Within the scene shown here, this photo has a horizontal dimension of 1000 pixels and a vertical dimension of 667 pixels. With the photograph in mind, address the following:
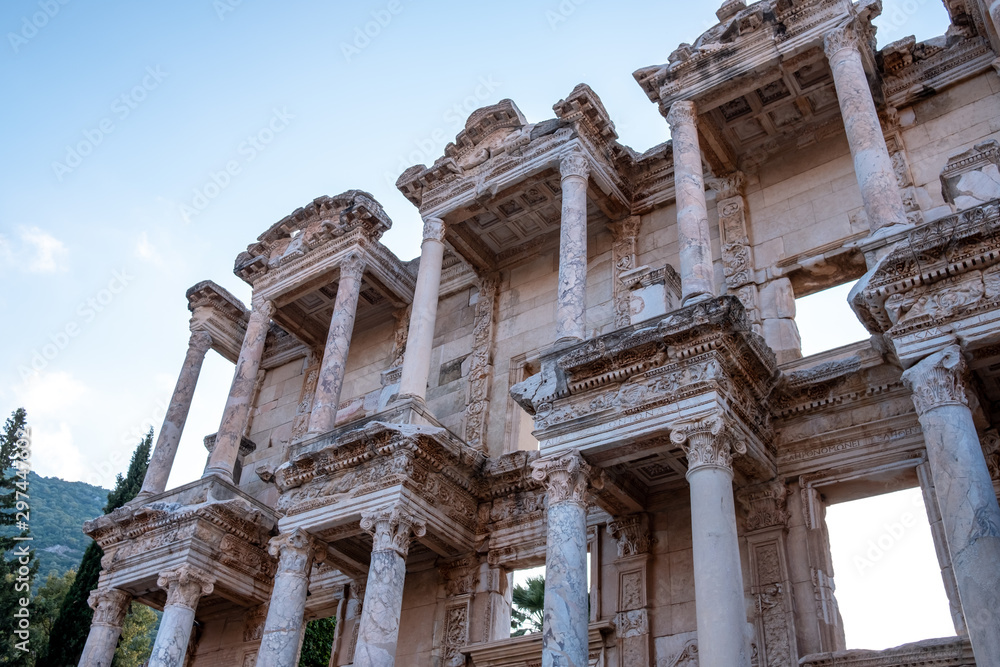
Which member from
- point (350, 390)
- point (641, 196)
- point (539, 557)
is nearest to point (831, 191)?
point (641, 196)

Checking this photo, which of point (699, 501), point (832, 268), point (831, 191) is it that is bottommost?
point (699, 501)

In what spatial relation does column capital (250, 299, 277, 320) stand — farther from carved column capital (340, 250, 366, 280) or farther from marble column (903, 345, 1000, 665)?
marble column (903, 345, 1000, 665)

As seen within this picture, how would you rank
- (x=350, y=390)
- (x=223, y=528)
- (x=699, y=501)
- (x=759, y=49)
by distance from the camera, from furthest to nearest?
(x=350, y=390) < (x=223, y=528) < (x=759, y=49) < (x=699, y=501)

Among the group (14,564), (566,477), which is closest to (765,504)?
(566,477)

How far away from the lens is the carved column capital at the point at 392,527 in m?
13.3

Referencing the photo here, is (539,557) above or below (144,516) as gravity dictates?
below

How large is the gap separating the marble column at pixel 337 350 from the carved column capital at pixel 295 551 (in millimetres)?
2107

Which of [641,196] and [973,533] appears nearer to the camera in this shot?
[973,533]

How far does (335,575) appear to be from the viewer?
16547mm

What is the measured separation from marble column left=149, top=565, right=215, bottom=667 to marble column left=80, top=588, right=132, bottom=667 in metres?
1.26

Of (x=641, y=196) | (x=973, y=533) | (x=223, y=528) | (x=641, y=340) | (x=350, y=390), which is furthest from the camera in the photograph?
(x=350, y=390)

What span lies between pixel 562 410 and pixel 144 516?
8.64m

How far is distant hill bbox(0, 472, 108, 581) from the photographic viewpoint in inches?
2184

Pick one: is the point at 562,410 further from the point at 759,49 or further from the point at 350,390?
the point at 350,390
